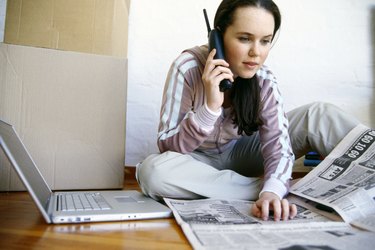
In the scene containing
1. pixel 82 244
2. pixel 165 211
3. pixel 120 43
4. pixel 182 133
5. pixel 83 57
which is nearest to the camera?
pixel 82 244

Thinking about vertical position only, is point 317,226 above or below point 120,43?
below

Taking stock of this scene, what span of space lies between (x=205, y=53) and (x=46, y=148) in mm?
562

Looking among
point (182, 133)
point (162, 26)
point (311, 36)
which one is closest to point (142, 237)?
point (182, 133)

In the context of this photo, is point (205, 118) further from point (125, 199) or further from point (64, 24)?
point (64, 24)

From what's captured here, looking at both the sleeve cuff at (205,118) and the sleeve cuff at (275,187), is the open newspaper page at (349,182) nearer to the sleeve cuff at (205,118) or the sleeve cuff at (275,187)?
the sleeve cuff at (275,187)

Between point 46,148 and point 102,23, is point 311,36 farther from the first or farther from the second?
point 46,148

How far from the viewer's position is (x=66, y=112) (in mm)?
978

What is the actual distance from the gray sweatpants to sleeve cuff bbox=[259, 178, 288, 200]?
0.09m

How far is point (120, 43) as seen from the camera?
3.86 feet

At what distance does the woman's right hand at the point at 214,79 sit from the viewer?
750 mm

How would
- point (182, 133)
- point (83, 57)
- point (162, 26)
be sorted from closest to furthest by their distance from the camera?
1. point (182, 133)
2. point (83, 57)
3. point (162, 26)

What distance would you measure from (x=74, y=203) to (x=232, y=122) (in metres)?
0.48

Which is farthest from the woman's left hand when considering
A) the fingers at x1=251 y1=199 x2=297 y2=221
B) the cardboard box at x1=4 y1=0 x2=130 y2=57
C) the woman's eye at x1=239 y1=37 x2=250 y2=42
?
the cardboard box at x1=4 y1=0 x2=130 y2=57

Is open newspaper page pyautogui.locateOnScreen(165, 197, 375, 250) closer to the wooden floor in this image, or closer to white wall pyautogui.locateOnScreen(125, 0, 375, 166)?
the wooden floor
